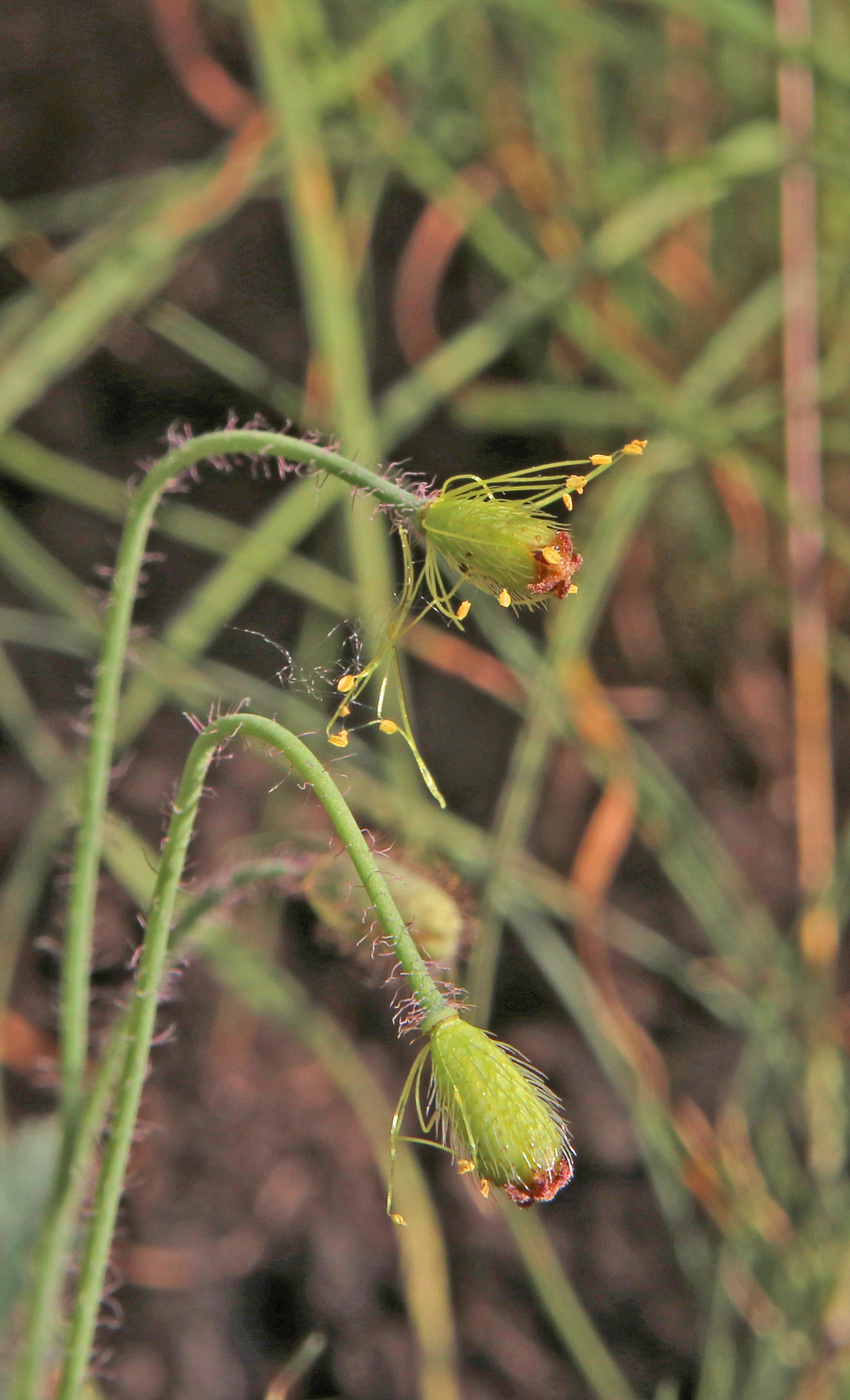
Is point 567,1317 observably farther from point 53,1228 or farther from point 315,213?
point 315,213

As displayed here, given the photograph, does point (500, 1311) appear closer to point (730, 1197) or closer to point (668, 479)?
point (730, 1197)

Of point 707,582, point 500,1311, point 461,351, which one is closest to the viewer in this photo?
point 500,1311

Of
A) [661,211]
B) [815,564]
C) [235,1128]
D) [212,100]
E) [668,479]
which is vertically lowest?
[235,1128]

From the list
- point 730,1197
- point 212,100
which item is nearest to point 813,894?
point 730,1197

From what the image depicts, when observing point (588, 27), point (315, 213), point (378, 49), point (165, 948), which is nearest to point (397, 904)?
point (165, 948)

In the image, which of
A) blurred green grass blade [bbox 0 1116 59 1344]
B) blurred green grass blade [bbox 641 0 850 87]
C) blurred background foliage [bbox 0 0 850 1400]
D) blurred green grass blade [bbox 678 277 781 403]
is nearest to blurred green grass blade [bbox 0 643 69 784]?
blurred background foliage [bbox 0 0 850 1400]

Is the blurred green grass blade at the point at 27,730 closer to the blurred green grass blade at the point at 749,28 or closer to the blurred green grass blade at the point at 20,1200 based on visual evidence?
the blurred green grass blade at the point at 20,1200

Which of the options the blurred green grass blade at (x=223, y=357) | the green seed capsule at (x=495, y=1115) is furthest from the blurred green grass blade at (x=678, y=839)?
the green seed capsule at (x=495, y=1115)

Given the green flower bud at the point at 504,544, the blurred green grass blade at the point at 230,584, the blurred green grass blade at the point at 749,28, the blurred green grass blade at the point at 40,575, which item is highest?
the blurred green grass blade at the point at 749,28
